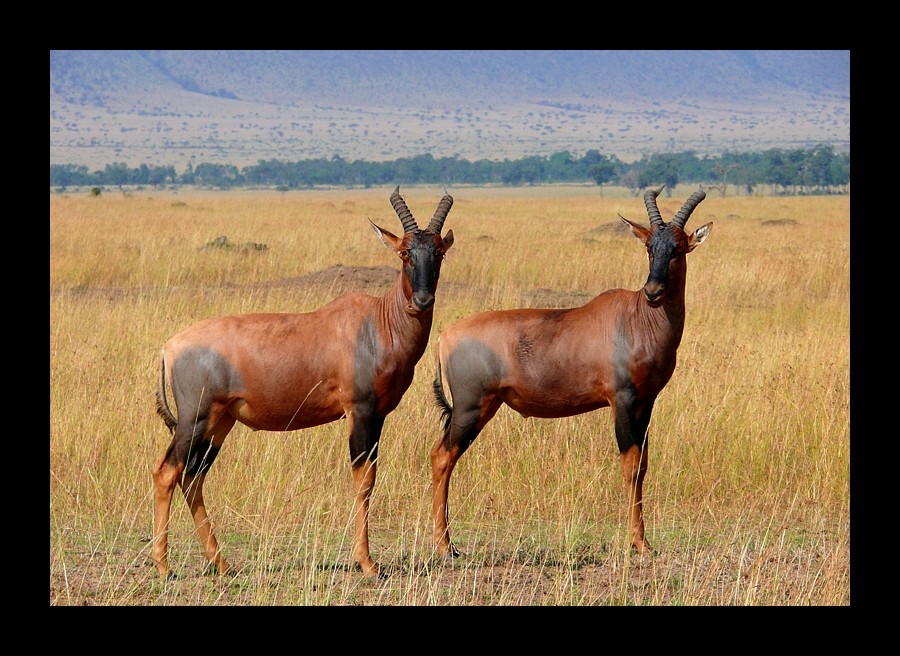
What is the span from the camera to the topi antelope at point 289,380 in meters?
7.82

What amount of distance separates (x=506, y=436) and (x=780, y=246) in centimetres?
2034

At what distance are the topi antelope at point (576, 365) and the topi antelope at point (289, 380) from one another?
1.87ft

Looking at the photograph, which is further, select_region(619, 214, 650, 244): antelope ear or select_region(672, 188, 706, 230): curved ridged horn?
select_region(672, 188, 706, 230): curved ridged horn

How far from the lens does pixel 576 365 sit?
833 centimetres

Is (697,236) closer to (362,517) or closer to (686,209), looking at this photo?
(686,209)

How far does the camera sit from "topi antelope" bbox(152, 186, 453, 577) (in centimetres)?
782

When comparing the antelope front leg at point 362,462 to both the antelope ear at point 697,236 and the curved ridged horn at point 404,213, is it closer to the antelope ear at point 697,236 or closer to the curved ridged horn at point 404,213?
the curved ridged horn at point 404,213

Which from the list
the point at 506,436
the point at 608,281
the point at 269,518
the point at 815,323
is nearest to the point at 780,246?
the point at 608,281

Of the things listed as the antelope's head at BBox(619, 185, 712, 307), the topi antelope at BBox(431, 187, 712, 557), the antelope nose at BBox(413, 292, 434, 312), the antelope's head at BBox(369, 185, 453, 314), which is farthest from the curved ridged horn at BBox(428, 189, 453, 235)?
the antelope's head at BBox(619, 185, 712, 307)

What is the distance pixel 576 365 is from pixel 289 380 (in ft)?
6.04

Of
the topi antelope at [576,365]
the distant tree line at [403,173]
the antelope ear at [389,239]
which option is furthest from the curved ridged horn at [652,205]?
the distant tree line at [403,173]

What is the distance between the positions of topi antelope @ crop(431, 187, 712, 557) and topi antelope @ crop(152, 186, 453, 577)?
0.57 m

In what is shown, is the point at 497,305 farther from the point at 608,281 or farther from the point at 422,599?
the point at 422,599

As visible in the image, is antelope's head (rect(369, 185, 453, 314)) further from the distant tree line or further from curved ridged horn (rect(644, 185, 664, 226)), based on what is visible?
the distant tree line
